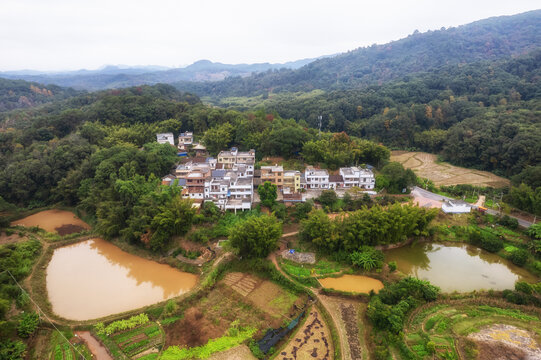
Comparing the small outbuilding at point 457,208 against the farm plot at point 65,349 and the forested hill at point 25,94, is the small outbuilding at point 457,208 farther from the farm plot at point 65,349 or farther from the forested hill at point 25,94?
the forested hill at point 25,94

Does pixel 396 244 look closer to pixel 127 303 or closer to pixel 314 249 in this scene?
pixel 314 249

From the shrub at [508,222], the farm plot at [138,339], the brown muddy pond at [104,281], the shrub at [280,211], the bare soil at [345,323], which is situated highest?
the shrub at [280,211]

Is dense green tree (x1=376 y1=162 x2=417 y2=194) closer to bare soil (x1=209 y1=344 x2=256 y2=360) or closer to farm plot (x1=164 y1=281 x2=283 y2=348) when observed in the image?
farm plot (x1=164 y1=281 x2=283 y2=348)

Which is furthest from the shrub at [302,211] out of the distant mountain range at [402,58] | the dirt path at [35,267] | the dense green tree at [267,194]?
the distant mountain range at [402,58]

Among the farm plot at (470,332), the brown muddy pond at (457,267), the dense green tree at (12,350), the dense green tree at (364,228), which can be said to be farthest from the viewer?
the dense green tree at (364,228)

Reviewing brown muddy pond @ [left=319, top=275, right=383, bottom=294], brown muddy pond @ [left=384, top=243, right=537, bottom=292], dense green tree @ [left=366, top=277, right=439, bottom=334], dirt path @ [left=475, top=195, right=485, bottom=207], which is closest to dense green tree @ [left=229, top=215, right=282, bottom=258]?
brown muddy pond @ [left=319, top=275, right=383, bottom=294]

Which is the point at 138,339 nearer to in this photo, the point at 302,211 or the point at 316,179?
the point at 302,211

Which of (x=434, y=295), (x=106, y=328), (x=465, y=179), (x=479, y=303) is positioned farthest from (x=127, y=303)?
(x=465, y=179)
